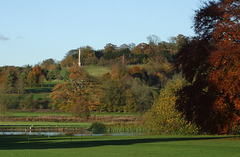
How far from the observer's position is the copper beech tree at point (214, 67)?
28.4 meters

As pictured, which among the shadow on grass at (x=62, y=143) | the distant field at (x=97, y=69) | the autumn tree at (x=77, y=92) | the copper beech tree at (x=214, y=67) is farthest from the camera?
the distant field at (x=97, y=69)

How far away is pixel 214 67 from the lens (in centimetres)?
3036

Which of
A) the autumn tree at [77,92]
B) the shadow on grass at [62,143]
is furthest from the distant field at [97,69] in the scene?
the shadow on grass at [62,143]

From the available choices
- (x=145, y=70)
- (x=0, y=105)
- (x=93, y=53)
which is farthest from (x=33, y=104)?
(x=93, y=53)

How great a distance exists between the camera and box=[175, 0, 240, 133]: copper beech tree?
93.3ft

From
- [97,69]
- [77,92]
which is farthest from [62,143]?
[97,69]

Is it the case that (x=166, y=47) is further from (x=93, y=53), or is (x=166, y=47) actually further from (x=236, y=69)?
(x=236, y=69)

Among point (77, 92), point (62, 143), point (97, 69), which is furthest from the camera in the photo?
point (97, 69)

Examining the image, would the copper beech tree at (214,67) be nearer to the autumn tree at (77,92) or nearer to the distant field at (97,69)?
the autumn tree at (77,92)

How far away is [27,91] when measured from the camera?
372 ft

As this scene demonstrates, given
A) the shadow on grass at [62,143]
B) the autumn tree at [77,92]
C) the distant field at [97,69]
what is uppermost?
the distant field at [97,69]

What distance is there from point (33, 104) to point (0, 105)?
24.3 meters

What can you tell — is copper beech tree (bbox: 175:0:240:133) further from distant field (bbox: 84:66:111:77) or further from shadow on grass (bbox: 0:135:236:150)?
distant field (bbox: 84:66:111:77)

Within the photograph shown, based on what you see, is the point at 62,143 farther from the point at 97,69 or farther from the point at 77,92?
the point at 97,69
